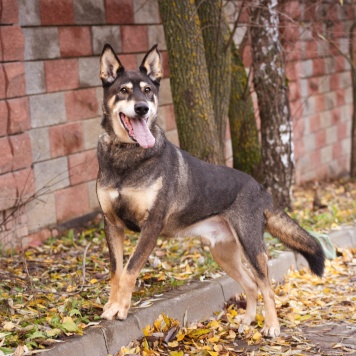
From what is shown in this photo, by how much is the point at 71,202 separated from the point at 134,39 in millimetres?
2142

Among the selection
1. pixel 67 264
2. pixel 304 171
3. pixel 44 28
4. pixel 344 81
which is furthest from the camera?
pixel 344 81

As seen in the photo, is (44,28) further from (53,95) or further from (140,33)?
(140,33)

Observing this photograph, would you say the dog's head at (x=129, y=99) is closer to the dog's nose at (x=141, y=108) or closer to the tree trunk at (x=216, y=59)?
the dog's nose at (x=141, y=108)

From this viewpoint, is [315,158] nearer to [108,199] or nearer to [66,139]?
[66,139]

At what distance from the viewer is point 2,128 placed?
283 inches

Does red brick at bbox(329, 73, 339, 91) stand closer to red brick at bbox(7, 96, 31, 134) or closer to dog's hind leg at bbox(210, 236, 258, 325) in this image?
red brick at bbox(7, 96, 31, 134)

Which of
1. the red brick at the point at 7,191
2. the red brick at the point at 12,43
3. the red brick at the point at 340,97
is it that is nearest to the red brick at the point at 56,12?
the red brick at the point at 12,43

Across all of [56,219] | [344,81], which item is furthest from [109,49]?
[344,81]

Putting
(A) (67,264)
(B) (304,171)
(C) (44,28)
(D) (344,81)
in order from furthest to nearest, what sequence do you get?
(D) (344,81) < (B) (304,171) < (C) (44,28) < (A) (67,264)

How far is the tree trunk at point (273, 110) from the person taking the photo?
871 centimetres

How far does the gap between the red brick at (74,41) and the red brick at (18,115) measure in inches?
34.7

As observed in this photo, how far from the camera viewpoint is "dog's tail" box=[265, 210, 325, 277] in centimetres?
605

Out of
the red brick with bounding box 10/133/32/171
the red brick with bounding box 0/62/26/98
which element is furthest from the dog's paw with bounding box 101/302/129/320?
the red brick with bounding box 0/62/26/98

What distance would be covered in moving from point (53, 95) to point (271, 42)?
2.53 metres
